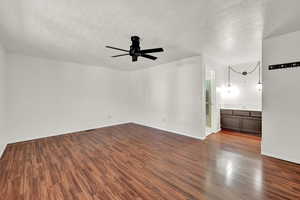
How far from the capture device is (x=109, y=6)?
6.43 ft

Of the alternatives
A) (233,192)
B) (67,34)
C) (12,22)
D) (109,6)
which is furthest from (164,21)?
(233,192)

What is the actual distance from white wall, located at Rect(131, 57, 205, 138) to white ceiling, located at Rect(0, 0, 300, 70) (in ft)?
3.70

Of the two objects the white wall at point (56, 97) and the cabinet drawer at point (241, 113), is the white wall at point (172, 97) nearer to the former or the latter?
the white wall at point (56, 97)

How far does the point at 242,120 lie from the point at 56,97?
22.5 ft

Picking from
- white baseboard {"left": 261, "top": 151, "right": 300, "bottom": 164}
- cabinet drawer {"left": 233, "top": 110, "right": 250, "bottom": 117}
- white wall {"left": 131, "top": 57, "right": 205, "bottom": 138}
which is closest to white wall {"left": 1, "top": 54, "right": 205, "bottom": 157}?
white wall {"left": 131, "top": 57, "right": 205, "bottom": 138}

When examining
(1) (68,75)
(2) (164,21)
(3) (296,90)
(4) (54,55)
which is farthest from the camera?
(1) (68,75)

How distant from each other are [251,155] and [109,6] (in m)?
4.18

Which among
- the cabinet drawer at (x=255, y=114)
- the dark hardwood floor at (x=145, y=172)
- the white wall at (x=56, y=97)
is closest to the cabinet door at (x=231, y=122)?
the cabinet drawer at (x=255, y=114)

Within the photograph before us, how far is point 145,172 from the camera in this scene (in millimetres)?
2521

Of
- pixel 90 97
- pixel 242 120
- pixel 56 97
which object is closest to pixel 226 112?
pixel 242 120

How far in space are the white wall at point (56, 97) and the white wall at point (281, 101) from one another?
5531 millimetres

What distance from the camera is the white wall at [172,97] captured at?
14.4 ft

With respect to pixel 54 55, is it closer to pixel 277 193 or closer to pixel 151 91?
pixel 151 91

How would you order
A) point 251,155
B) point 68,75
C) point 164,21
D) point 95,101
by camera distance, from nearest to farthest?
1. point 164,21
2. point 251,155
3. point 68,75
4. point 95,101
